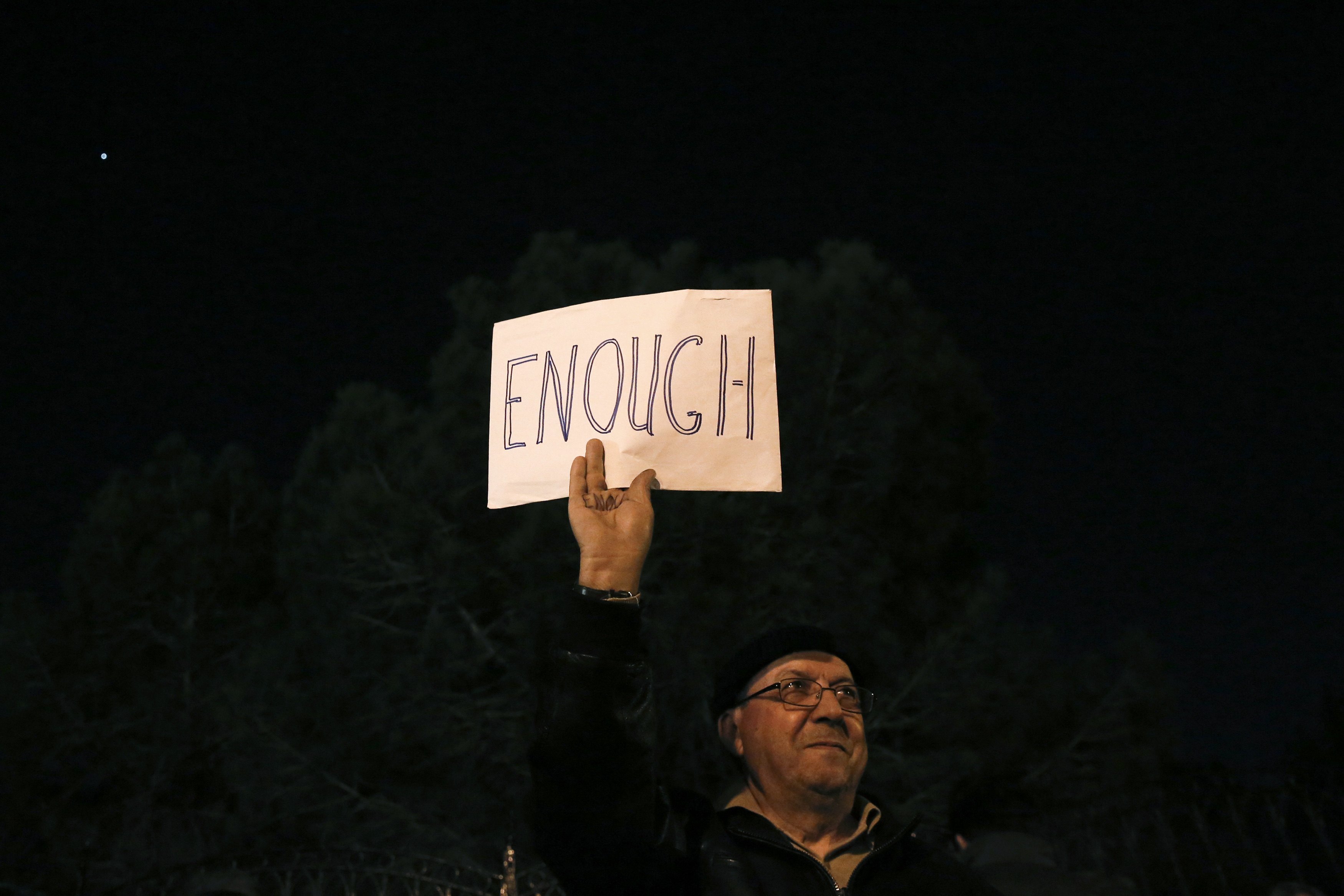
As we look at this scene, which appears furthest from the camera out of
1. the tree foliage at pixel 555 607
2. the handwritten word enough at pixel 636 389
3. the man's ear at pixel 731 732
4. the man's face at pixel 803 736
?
the tree foliage at pixel 555 607

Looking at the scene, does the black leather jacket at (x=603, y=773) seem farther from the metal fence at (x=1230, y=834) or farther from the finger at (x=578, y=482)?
the metal fence at (x=1230, y=834)

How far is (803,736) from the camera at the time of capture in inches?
75.8

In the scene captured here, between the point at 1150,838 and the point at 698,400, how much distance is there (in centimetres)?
814

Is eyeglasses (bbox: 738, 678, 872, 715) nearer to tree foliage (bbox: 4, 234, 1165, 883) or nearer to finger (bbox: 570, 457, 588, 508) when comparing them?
finger (bbox: 570, 457, 588, 508)

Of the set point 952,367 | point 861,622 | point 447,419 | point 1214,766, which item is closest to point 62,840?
point 447,419

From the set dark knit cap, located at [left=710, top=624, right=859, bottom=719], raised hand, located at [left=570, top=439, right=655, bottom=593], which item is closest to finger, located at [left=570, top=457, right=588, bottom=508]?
raised hand, located at [left=570, top=439, right=655, bottom=593]

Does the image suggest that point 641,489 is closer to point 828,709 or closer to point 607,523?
point 607,523

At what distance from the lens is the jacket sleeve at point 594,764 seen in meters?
1.52

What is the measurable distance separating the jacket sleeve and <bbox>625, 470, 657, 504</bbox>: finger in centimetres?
30

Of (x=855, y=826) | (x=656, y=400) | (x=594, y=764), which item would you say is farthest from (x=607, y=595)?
(x=855, y=826)

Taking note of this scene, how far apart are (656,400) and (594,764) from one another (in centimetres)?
77

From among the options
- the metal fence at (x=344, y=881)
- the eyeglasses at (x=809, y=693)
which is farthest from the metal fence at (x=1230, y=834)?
the metal fence at (x=344, y=881)

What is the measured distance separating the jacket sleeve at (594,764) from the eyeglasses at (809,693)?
1.62 feet

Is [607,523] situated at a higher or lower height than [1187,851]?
higher
